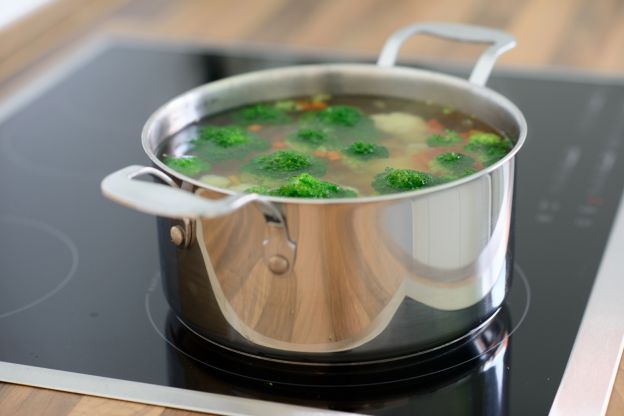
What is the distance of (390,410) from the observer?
94cm

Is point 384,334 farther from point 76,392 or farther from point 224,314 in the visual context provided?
point 76,392

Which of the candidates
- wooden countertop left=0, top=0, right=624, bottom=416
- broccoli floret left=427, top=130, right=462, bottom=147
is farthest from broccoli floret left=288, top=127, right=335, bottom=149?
wooden countertop left=0, top=0, right=624, bottom=416

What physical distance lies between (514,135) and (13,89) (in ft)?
2.83

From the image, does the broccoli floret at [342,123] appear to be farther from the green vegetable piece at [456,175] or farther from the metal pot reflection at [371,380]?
the metal pot reflection at [371,380]

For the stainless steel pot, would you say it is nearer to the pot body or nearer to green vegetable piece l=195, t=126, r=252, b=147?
the pot body

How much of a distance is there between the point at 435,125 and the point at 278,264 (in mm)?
345

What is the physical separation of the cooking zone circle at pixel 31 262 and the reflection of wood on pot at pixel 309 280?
0.90 ft

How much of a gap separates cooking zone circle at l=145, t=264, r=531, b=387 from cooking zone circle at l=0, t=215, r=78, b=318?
110 millimetres

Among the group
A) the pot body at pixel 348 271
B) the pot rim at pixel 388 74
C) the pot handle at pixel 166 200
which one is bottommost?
the pot body at pixel 348 271

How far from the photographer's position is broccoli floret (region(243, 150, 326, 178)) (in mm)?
1052

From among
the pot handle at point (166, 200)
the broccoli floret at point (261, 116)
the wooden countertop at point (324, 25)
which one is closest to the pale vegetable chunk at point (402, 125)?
the broccoli floret at point (261, 116)

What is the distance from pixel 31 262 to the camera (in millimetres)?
1189

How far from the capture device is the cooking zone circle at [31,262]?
112cm

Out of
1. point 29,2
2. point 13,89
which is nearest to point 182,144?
point 13,89
